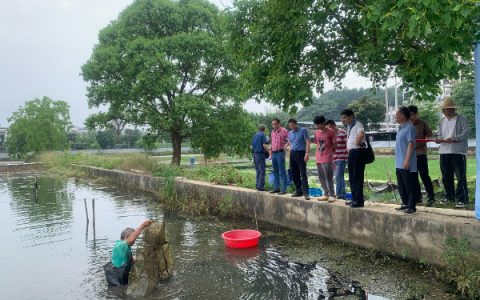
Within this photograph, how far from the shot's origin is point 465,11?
12.4 feet

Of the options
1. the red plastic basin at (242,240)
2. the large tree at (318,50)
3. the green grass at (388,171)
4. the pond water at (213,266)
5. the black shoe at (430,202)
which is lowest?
the pond water at (213,266)

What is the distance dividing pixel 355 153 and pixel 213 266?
3093 millimetres

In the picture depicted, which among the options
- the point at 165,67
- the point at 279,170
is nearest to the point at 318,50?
the point at 279,170

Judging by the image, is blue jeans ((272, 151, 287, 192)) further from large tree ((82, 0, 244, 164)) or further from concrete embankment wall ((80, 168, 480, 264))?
large tree ((82, 0, 244, 164))

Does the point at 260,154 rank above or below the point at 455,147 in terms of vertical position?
below

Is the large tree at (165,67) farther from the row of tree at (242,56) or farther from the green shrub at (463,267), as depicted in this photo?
the green shrub at (463,267)

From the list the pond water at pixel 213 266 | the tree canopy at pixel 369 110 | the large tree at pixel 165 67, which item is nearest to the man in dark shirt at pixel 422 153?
the pond water at pixel 213 266

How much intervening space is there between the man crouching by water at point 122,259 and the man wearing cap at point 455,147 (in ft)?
16.5

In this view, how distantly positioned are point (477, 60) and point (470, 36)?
42.4 inches

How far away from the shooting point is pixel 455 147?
7059 millimetres

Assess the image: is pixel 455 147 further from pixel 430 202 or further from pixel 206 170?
pixel 206 170

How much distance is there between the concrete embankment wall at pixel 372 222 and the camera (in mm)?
6011

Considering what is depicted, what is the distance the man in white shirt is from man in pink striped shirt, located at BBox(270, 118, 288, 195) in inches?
93.9

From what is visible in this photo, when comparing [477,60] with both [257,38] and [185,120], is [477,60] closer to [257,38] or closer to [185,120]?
[257,38]
